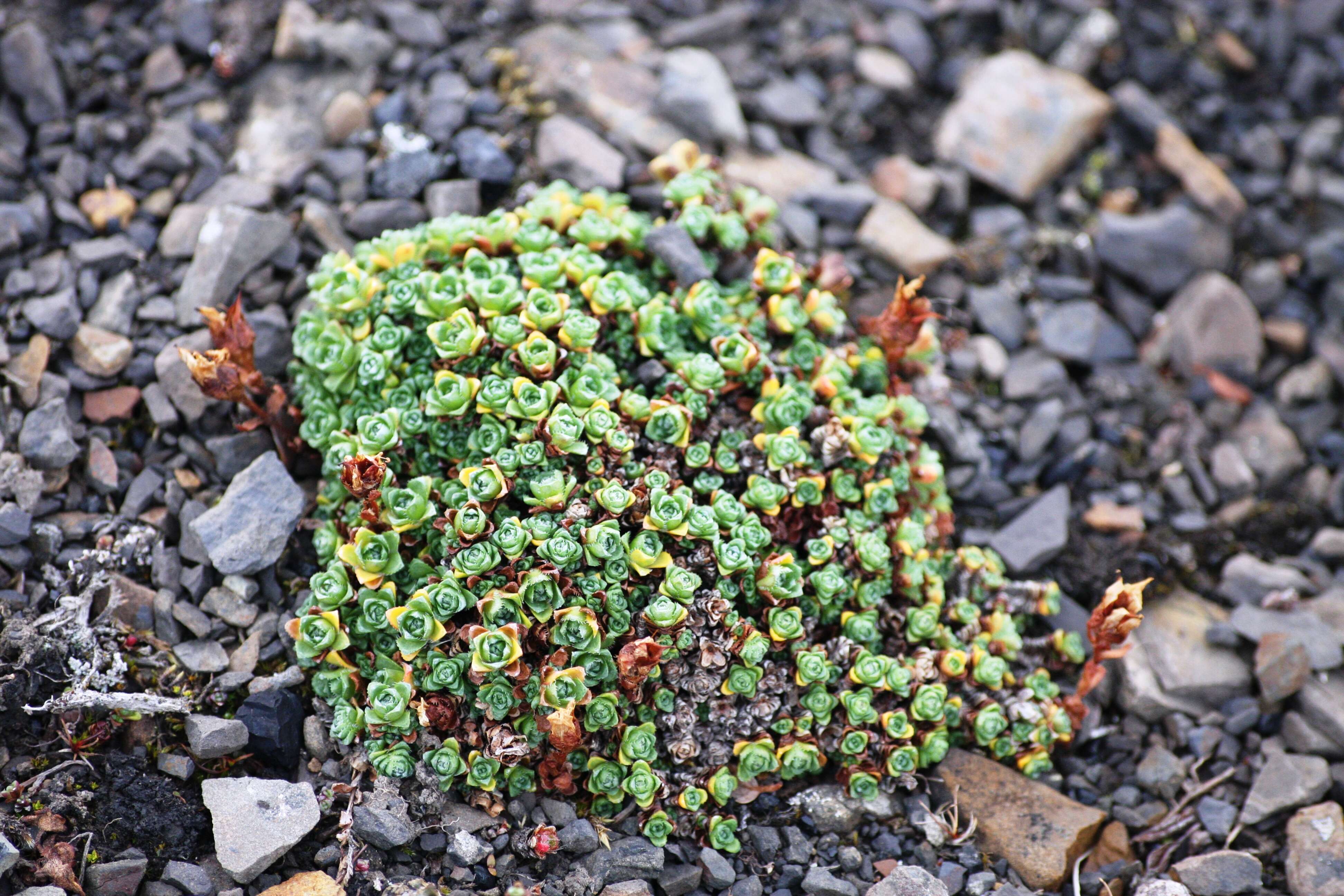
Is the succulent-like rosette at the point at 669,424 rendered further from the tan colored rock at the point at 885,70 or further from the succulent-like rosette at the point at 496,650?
the tan colored rock at the point at 885,70

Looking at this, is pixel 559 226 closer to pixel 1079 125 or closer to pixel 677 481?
pixel 677 481

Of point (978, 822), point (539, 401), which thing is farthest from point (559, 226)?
point (978, 822)

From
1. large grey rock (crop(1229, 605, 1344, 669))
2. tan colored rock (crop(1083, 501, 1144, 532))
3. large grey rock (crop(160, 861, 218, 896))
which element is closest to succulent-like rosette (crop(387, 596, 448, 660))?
large grey rock (crop(160, 861, 218, 896))

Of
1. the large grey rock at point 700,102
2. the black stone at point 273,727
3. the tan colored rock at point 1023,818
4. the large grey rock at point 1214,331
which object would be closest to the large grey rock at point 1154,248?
the large grey rock at point 1214,331

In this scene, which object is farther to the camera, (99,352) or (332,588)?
(99,352)

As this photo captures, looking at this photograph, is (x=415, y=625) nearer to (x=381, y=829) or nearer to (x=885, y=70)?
(x=381, y=829)

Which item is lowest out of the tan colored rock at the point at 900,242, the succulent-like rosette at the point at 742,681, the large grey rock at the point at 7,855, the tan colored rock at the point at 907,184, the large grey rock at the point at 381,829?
the large grey rock at the point at 381,829

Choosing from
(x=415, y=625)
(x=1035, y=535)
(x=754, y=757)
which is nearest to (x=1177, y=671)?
(x=1035, y=535)

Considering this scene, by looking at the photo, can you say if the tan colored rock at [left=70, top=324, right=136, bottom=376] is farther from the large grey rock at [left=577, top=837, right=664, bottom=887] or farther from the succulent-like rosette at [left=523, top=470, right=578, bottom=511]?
the large grey rock at [left=577, top=837, right=664, bottom=887]
